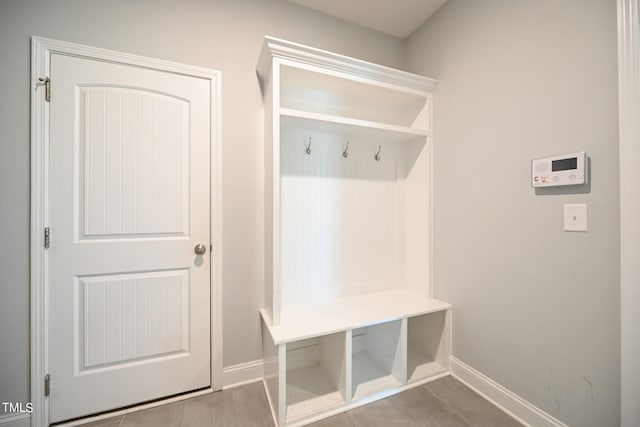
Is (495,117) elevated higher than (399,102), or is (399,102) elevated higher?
(399,102)

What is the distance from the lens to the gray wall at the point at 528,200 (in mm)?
1082

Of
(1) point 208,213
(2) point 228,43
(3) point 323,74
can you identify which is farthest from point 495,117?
(1) point 208,213

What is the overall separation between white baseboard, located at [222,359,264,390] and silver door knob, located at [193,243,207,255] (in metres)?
0.77

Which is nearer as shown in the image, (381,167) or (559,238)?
(559,238)

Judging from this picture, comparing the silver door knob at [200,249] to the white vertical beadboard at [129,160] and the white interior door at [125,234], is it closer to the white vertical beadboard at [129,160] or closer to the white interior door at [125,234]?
the white interior door at [125,234]

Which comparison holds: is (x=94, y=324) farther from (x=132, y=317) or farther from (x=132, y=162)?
(x=132, y=162)

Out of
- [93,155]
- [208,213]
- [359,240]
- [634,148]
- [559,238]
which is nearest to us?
[634,148]

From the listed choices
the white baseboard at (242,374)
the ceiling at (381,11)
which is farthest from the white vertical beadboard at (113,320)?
the ceiling at (381,11)

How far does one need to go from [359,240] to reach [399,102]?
45.7 inches

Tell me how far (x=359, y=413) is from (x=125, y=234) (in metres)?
1.67

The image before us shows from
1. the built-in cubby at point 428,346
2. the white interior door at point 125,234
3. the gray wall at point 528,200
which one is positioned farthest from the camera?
the built-in cubby at point 428,346

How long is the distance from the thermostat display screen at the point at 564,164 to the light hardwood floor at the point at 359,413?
134 cm

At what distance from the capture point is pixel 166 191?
1.49 m

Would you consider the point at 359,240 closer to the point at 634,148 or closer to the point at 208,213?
the point at 208,213
